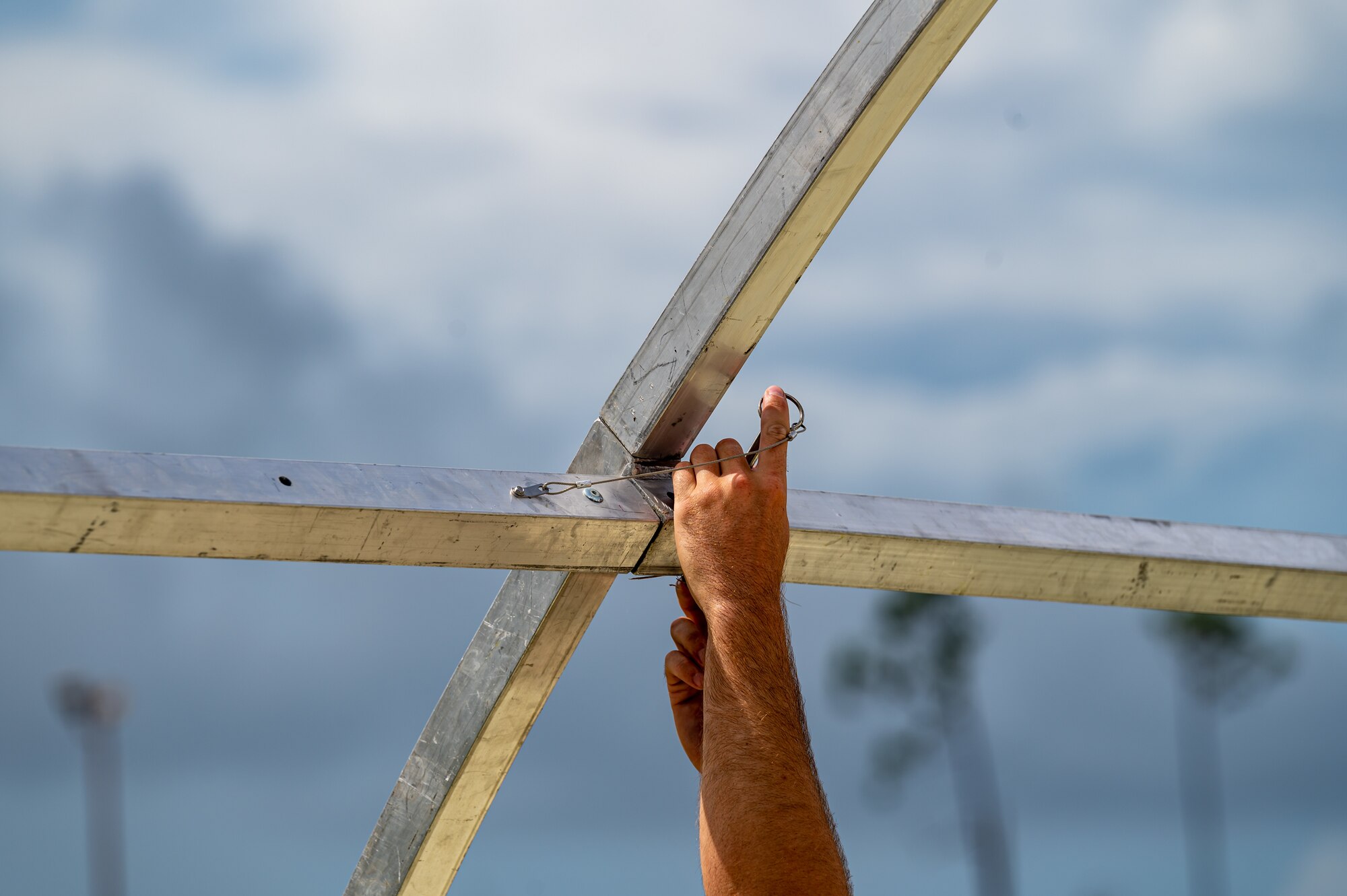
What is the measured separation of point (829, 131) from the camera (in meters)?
1.80

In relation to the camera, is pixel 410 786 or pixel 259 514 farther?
pixel 410 786

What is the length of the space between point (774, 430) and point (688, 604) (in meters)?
0.34

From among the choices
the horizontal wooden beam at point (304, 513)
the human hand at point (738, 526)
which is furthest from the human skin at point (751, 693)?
the horizontal wooden beam at point (304, 513)

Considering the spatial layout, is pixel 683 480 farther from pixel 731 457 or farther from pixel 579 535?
pixel 579 535

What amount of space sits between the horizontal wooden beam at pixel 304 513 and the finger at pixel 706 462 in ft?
0.31

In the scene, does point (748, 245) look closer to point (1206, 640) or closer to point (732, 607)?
point (732, 607)

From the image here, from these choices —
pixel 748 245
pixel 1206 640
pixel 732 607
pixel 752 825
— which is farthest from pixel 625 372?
pixel 1206 640

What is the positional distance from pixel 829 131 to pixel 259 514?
0.92 metres

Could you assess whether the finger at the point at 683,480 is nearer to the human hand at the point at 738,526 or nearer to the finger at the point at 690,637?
the human hand at the point at 738,526

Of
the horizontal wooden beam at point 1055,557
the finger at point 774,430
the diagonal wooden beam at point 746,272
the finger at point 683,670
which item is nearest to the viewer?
the diagonal wooden beam at point 746,272

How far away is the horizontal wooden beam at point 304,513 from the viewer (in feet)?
4.80

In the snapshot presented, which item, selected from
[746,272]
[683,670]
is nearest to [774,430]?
[746,272]

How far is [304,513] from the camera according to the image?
1603 millimetres

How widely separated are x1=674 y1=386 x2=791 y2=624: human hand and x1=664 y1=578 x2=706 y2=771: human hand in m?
0.16
